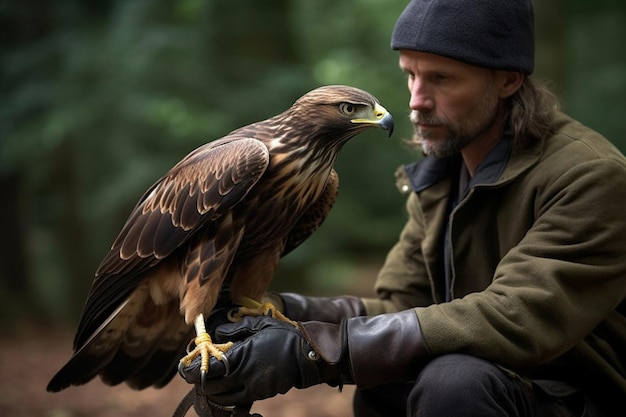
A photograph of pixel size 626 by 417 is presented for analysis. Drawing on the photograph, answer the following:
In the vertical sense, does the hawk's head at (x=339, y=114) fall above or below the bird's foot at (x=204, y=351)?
above

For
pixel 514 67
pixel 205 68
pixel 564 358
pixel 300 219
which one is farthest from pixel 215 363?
pixel 205 68

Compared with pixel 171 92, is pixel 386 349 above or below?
above

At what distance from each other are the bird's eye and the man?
0.30 metres

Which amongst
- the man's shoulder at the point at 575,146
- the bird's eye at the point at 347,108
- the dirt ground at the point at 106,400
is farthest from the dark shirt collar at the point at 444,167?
the dirt ground at the point at 106,400

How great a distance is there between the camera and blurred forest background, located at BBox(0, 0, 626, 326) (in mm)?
6484

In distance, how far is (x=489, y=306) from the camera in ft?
8.20

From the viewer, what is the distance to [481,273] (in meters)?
3.04

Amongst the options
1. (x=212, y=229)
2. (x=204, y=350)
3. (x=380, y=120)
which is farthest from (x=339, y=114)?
(x=204, y=350)

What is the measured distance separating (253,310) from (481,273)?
2.82ft

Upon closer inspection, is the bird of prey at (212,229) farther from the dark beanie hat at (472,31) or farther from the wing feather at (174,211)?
the dark beanie hat at (472,31)

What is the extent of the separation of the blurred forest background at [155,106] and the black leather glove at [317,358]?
2.84m

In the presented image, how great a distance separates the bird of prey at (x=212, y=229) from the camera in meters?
2.84

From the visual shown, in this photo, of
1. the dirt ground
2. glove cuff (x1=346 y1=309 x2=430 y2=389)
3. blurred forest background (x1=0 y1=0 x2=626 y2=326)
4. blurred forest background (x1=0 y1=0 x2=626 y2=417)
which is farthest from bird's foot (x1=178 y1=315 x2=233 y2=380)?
blurred forest background (x1=0 y1=0 x2=626 y2=326)

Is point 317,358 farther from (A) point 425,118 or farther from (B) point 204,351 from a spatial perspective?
(A) point 425,118
